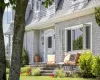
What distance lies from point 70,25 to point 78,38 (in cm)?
128

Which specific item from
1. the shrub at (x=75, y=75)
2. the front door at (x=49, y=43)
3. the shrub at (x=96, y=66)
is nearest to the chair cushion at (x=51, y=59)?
the front door at (x=49, y=43)

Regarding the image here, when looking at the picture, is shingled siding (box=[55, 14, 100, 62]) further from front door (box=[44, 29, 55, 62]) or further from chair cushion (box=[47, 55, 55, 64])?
front door (box=[44, 29, 55, 62])

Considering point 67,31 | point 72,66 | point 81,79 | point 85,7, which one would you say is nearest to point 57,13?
point 67,31

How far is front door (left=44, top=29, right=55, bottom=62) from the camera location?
28.1m

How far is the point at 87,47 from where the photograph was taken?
2203 centimetres

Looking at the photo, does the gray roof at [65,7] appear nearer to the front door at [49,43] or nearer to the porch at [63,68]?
the front door at [49,43]

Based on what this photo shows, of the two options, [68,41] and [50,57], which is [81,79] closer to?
[68,41]

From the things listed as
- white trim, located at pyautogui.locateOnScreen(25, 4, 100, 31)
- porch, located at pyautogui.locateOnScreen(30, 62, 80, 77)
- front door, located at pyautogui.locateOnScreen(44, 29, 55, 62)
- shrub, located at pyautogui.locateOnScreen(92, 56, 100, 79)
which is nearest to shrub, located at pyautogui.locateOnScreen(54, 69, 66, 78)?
porch, located at pyautogui.locateOnScreen(30, 62, 80, 77)

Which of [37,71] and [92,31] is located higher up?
[92,31]

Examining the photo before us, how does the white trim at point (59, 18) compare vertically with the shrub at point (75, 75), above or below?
above

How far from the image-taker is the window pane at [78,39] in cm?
2296

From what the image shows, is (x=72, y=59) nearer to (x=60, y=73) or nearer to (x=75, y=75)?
(x=60, y=73)

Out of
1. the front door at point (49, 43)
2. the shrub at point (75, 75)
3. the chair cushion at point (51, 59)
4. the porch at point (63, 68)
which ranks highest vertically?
the front door at point (49, 43)

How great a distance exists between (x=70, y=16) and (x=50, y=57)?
479 centimetres
